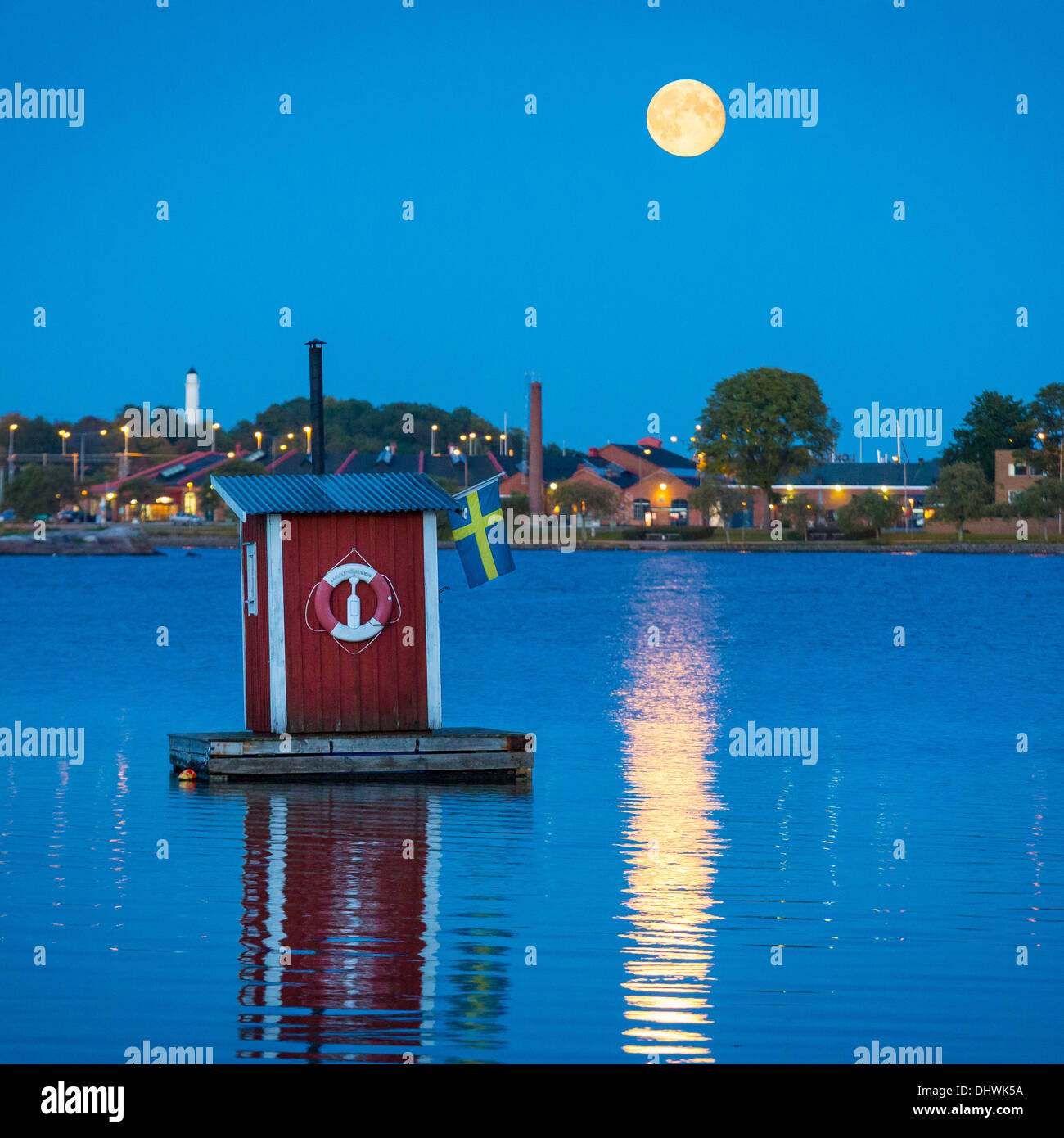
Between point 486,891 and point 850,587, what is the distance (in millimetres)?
85566

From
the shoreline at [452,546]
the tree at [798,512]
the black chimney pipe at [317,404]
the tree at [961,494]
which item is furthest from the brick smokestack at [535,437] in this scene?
the black chimney pipe at [317,404]

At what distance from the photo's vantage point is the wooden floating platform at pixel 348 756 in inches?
719

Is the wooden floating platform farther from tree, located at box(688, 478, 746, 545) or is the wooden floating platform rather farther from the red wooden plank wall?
tree, located at box(688, 478, 746, 545)

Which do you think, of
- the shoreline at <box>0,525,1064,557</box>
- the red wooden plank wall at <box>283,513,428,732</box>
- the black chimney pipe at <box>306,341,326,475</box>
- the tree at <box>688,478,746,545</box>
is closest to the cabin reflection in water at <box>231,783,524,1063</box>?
the red wooden plank wall at <box>283,513,428,732</box>

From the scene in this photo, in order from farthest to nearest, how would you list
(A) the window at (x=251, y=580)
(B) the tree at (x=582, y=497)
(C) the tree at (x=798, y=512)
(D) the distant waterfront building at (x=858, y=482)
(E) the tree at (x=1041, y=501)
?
(D) the distant waterfront building at (x=858, y=482) → (B) the tree at (x=582, y=497) → (C) the tree at (x=798, y=512) → (E) the tree at (x=1041, y=501) → (A) the window at (x=251, y=580)

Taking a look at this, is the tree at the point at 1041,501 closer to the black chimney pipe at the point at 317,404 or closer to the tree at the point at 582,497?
Result: the tree at the point at 582,497

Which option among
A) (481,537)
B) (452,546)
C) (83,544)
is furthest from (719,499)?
(481,537)

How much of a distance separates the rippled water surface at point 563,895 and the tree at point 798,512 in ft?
403

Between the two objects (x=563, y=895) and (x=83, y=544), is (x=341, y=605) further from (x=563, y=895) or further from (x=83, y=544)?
(x=83, y=544)

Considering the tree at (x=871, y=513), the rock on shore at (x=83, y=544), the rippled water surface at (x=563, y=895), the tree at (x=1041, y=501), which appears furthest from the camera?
the rock on shore at (x=83, y=544)

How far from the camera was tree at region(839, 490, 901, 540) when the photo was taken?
144 metres

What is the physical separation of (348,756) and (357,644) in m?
1.20
